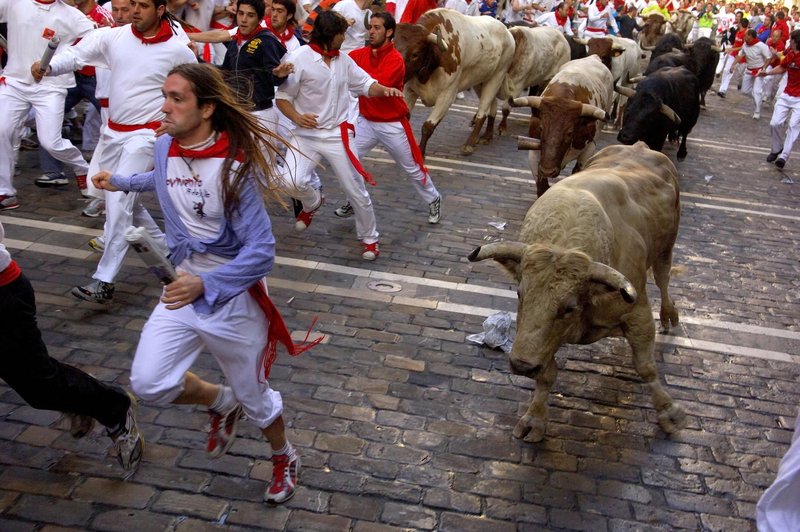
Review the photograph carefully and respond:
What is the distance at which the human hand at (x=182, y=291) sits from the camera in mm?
3197

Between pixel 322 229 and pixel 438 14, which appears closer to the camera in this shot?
pixel 322 229

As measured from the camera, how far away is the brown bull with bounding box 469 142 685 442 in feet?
13.7

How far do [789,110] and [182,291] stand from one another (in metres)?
14.1

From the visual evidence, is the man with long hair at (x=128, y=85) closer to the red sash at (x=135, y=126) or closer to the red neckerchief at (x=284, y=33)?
the red sash at (x=135, y=126)

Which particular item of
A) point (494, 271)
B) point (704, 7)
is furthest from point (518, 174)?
point (704, 7)

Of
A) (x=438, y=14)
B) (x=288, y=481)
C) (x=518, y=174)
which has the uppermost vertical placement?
(x=438, y=14)

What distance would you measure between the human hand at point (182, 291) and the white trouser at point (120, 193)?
3058mm

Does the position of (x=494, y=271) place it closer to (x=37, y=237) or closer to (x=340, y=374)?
(x=340, y=374)

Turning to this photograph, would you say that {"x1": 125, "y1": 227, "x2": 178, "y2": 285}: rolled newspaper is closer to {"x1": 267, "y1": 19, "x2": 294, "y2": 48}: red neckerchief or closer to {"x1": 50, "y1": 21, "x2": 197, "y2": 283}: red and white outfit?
{"x1": 50, "y1": 21, "x2": 197, "y2": 283}: red and white outfit

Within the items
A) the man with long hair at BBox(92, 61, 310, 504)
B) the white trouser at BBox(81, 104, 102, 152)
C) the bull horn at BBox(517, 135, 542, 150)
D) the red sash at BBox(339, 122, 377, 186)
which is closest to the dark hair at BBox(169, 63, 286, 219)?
the man with long hair at BBox(92, 61, 310, 504)

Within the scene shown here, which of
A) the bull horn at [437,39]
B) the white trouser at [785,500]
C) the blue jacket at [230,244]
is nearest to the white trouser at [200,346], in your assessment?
the blue jacket at [230,244]

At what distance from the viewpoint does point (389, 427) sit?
4816 mm

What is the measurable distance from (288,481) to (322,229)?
4608 millimetres

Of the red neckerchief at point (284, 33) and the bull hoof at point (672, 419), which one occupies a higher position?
the red neckerchief at point (284, 33)
